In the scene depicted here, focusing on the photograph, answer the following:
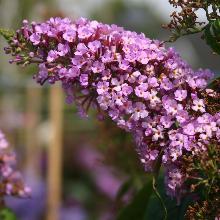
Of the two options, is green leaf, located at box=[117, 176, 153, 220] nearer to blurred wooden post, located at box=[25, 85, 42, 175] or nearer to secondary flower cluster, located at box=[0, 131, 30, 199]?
secondary flower cluster, located at box=[0, 131, 30, 199]

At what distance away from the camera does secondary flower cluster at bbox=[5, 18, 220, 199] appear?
5.26 ft

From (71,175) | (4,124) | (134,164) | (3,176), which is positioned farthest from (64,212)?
(4,124)

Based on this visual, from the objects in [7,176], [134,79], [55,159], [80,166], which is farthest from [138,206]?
[80,166]

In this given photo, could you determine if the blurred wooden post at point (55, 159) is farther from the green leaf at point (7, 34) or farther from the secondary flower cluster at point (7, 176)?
the green leaf at point (7, 34)

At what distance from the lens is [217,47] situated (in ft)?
5.54

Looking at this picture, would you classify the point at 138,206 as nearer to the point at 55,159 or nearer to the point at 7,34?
the point at 7,34

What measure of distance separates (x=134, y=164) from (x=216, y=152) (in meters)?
1.43

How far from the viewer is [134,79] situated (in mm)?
1634

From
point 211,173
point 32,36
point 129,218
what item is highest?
point 32,36

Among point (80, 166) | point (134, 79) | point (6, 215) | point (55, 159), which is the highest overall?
point (134, 79)

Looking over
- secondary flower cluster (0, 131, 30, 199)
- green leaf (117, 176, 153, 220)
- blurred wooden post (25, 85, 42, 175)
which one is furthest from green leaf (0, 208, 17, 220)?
blurred wooden post (25, 85, 42, 175)

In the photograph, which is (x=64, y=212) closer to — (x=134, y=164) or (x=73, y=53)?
(x=134, y=164)

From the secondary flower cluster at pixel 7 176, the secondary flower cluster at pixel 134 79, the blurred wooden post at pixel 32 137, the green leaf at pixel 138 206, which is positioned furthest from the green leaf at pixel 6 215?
the blurred wooden post at pixel 32 137

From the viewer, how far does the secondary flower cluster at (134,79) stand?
1.60m
